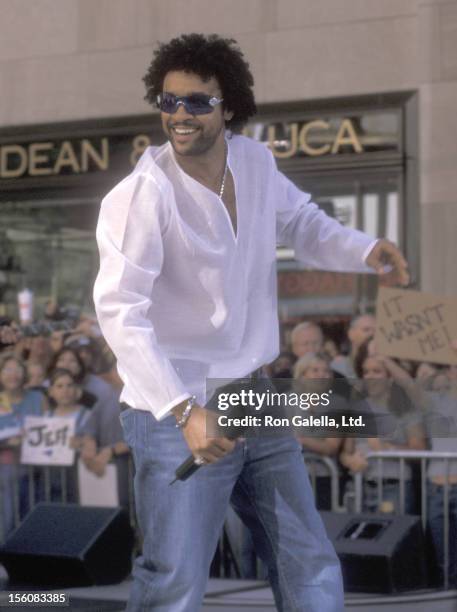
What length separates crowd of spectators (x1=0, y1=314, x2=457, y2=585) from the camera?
261 inches

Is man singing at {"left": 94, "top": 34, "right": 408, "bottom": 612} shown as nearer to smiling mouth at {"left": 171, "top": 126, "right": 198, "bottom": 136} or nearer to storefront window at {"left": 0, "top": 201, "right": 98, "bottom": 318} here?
smiling mouth at {"left": 171, "top": 126, "right": 198, "bottom": 136}

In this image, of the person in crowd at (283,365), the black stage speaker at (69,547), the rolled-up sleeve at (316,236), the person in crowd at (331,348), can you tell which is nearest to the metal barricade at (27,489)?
the black stage speaker at (69,547)

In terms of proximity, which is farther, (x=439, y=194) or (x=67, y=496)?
(x=439, y=194)

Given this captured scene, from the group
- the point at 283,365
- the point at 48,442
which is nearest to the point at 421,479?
the point at 283,365

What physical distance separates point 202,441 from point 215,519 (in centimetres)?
31

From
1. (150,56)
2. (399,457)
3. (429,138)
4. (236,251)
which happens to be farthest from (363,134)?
(236,251)

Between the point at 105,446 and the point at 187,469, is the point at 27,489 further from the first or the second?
the point at 187,469

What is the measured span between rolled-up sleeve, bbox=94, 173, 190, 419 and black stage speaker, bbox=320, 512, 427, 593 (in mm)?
3307

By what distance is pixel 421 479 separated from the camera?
264 inches

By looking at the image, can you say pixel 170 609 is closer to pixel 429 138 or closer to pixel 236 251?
pixel 236 251

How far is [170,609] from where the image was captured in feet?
10.0

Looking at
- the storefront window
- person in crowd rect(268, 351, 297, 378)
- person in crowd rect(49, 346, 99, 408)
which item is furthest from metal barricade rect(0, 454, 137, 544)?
the storefront window

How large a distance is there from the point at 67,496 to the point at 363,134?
3347mm

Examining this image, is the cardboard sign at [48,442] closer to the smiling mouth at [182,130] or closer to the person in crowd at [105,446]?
the person in crowd at [105,446]
